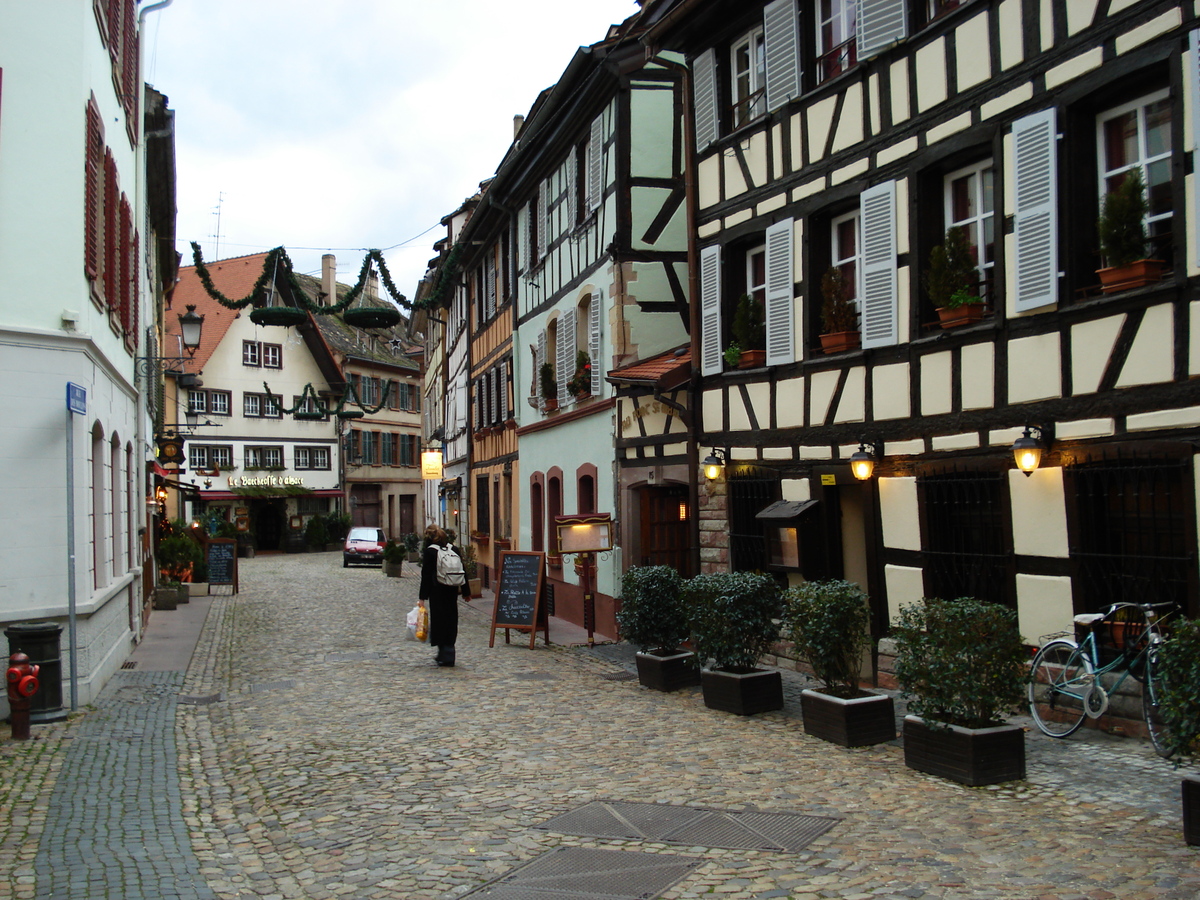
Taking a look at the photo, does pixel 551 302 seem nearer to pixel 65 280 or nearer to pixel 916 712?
pixel 65 280

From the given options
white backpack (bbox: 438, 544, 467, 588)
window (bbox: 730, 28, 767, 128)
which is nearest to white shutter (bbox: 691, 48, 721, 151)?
window (bbox: 730, 28, 767, 128)

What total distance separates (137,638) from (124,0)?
8379mm

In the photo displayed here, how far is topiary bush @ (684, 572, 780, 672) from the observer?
9.69 meters

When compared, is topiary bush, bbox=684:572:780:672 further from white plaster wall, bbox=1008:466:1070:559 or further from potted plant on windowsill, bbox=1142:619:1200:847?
potted plant on windowsill, bbox=1142:619:1200:847

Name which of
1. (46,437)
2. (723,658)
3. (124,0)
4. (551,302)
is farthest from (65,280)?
(551,302)

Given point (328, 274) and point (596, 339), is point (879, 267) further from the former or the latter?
point (328, 274)

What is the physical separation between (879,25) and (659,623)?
6.14m

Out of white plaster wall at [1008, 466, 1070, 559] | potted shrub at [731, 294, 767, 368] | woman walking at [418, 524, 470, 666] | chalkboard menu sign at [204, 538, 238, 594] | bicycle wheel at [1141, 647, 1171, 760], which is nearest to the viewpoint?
bicycle wheel at [1141, 647, 1171, 760]

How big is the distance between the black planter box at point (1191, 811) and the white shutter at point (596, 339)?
12083 mm

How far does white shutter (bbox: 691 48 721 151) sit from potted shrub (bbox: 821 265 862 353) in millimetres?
3015

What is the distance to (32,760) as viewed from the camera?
26.3 ft

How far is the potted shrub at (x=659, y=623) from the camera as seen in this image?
36.5 ft

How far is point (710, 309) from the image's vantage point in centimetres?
1345

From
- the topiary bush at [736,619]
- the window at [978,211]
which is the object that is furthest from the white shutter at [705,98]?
the topiary bush at [736,619]
